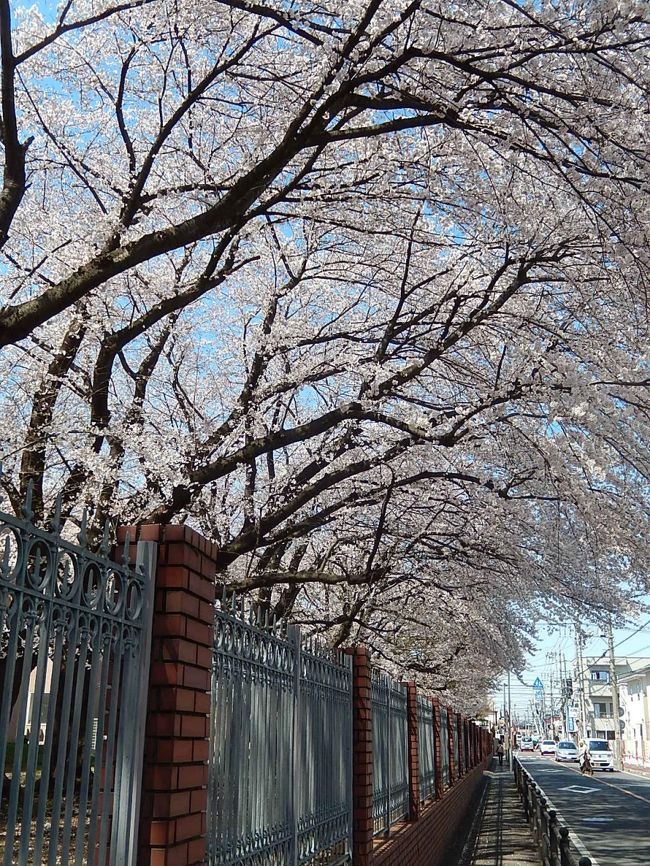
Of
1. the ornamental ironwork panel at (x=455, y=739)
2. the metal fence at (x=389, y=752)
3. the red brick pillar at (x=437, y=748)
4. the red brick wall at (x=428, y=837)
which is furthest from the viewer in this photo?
the ornamental ironwork panel at (x=455, y=739)

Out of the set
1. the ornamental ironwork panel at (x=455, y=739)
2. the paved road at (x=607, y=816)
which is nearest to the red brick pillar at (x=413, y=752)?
the paved road at (x=607, y=816)

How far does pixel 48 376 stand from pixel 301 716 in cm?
422

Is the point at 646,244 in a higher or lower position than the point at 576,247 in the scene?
lower

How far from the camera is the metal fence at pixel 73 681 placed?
243 cm

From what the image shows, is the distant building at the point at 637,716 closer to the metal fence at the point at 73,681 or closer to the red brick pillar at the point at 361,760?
the red brick pillar at the point at 361,760

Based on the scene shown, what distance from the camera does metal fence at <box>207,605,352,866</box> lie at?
4094mm

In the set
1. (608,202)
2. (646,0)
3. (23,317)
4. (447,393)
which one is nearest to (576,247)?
(608,202)

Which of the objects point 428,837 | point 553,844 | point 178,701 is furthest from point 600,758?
point 178,701

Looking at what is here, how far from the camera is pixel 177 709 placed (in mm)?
3338

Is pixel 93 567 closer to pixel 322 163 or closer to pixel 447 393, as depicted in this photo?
pixel 322 163

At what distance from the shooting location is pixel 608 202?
6.26 metres

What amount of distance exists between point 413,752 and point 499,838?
6381 mm

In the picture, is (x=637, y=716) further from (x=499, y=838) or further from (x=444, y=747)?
(x=499, y=838)

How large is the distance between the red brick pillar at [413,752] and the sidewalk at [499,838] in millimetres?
2835
